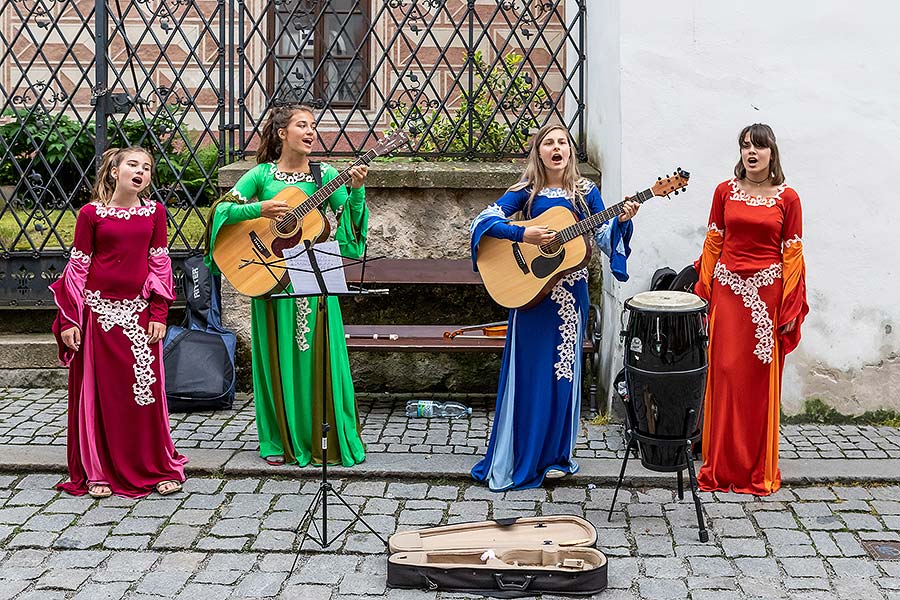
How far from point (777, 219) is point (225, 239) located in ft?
9.16

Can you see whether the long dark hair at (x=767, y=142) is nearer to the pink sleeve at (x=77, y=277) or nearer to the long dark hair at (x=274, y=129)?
the long dark hair at (x=274, y=129)

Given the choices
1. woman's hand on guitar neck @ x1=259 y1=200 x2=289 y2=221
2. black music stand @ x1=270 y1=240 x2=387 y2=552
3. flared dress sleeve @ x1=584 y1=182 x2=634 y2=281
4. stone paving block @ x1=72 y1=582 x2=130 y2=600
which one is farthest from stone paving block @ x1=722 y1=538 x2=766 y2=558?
woman's hand on guitar neck @ x1=259 y1=200 x2=289 y2=221

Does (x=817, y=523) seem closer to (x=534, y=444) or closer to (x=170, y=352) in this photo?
(x=534, y=444)

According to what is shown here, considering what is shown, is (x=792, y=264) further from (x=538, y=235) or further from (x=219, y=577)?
(x=219, y=577)

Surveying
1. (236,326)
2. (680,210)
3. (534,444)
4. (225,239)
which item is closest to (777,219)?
(680,210)

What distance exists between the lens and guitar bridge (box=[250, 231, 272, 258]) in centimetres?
594

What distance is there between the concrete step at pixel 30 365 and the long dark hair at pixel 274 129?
8.38 ft

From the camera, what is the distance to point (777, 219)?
5.68 meters

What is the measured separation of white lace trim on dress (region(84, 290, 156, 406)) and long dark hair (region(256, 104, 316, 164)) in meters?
1.01

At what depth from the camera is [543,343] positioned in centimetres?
575

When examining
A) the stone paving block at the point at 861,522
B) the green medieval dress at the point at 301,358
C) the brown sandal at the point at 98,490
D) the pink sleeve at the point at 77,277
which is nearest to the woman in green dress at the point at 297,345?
the green medieval dress at the point at 301,358

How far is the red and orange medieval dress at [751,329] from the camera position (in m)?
5.72

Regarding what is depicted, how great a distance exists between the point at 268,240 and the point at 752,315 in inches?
97.5

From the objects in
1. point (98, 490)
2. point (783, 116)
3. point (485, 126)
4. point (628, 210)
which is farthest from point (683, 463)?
point (485, 126)
